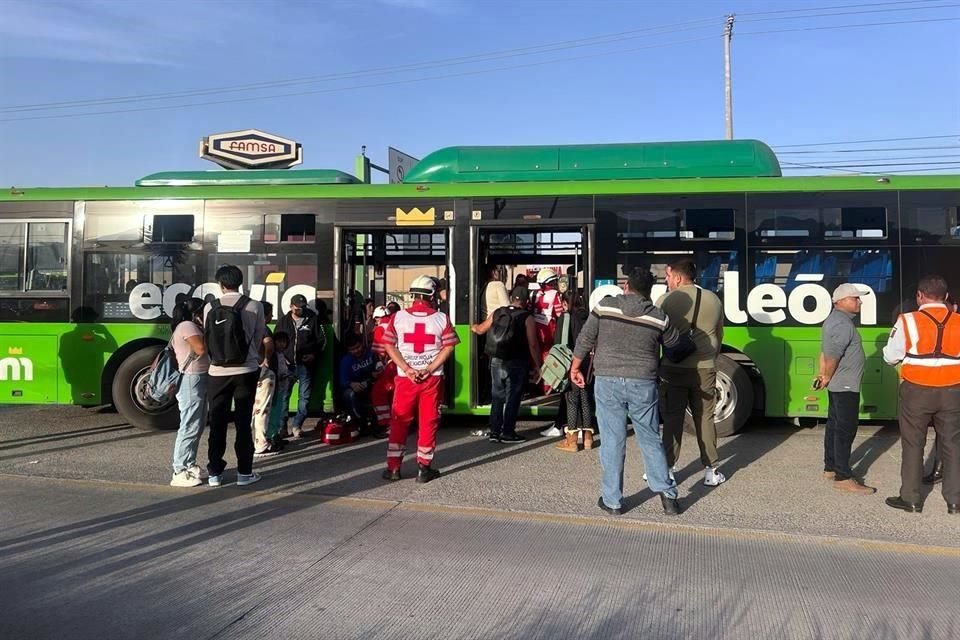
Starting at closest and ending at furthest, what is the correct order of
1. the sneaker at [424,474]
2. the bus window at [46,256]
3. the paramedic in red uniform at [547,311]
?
the sneaker at [424,474]
the bus window at [46,256]
the paramedic in red uniform at [547,311]

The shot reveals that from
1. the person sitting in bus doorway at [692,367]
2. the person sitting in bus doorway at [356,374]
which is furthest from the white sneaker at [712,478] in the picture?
the person sitting in bus doorway at [356,374]

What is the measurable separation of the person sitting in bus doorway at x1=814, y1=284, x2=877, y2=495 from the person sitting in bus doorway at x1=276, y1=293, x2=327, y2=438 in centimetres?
524

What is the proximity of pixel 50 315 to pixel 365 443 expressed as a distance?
168 inches

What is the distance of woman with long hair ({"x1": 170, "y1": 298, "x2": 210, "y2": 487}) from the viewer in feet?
20.2

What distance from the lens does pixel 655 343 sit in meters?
5.40

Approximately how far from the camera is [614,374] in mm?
5387

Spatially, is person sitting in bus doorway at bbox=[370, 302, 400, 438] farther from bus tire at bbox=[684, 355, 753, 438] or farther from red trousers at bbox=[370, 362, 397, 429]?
bus tire at bbox=[684, 355, 753, 438]

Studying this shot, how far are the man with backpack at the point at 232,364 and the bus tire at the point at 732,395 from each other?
15.8ft

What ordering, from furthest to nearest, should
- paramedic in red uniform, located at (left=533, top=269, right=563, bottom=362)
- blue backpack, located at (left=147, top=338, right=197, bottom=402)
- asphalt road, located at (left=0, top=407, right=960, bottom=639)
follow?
paramedic in red uniform, located at (left=533, top=269, right=563, bottom=362) → blue backpack, located at (left=147, top=338, right=197, bottom=402) → asphalt road, located at (left=0, top=407, right=960, bottom=639)

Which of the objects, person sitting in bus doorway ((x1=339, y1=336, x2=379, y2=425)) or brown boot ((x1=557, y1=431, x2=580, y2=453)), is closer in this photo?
brown boot ((x1=557, y1=431, x2=580, y2=453))

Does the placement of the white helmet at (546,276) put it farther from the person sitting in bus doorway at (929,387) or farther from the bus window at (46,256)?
the bus window at (46,256)

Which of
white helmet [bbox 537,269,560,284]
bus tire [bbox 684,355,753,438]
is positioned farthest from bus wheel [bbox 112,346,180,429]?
bus tire [bbox 684,355,753,438]

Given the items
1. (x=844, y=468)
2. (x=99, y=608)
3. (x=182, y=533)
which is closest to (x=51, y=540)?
(x=182, y=533)

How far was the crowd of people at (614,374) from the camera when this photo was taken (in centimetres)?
545
